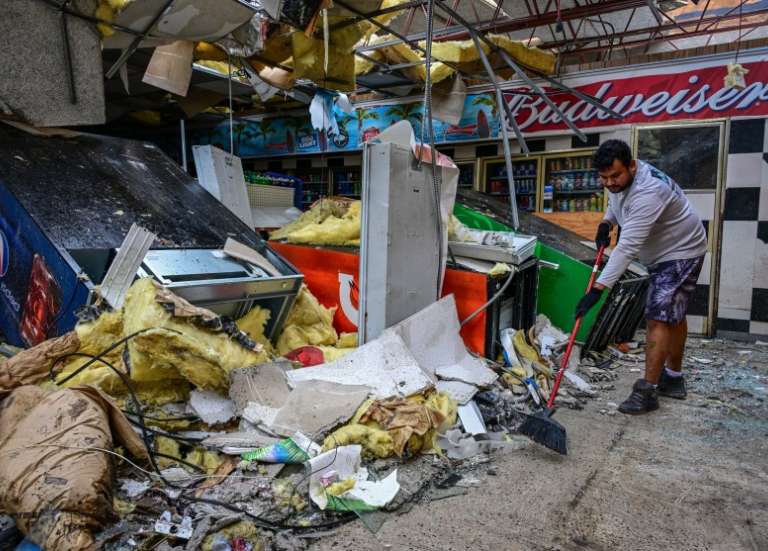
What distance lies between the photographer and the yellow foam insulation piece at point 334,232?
13.8 ft

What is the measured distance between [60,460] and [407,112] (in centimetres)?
684

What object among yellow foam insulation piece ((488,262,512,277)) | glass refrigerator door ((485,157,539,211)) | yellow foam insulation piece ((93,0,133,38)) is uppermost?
yellow foam insulation piece ((93,0,133,38))

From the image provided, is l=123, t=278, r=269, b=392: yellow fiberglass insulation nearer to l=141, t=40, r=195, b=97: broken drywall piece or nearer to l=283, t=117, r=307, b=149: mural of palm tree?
l=141, t=40, r=195, b=97: broken drywall piece

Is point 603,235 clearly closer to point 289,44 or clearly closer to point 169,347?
point 289,44

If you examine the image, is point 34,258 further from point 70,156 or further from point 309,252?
point 309,252

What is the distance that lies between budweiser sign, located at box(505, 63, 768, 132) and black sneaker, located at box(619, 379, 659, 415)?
12.6 feet

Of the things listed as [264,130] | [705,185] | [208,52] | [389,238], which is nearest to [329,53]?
[208,52]

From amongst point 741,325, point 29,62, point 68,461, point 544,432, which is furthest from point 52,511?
point 741,325

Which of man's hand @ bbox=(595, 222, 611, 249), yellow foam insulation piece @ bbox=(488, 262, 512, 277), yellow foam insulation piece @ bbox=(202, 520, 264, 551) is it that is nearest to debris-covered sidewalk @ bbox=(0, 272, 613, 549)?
yellow foam insulation piece @ bbox=(202, 520, 264, 551)

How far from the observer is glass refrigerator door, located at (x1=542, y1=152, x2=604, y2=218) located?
6445mm

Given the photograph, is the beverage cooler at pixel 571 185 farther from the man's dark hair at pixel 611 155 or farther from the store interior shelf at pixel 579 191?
the man's dark hair at pixel 611 155

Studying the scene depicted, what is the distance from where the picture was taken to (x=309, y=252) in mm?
4328

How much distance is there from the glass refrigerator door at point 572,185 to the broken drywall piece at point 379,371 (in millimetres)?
4370

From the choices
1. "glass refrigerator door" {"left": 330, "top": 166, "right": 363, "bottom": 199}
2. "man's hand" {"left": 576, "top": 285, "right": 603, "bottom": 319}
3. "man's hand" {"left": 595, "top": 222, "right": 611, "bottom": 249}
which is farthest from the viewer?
"glass refrigerator door" {"left": 330, "top": 166, "right": 363, "bottom": 199}
